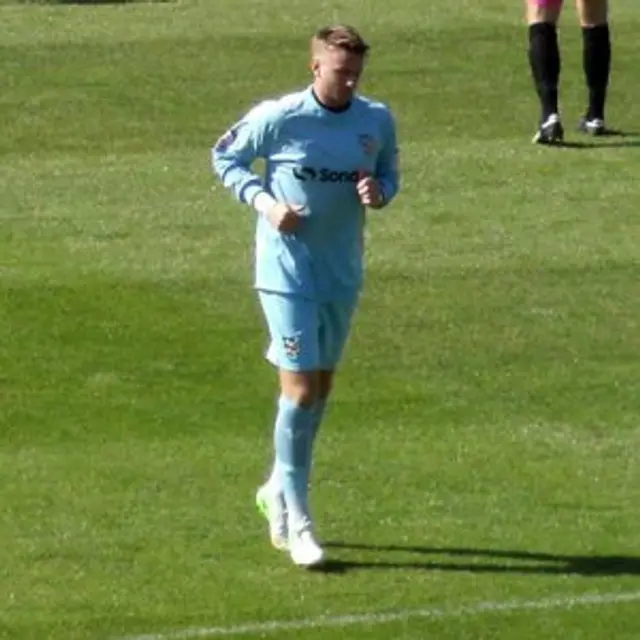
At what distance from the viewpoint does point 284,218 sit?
9.62m

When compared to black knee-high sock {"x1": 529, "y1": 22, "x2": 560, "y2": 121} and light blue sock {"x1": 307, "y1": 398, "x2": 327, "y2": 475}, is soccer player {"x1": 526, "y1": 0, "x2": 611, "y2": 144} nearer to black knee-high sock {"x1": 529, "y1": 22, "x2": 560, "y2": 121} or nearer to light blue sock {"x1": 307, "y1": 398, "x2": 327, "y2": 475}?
black knee-high sock {"x1": 529, "y1": 22, "x2": 560, "y2": 121}

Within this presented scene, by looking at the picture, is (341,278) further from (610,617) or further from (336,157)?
(610,617)

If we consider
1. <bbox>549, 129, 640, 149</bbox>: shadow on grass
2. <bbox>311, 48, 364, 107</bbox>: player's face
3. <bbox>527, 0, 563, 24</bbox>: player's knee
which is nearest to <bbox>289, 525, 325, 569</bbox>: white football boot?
<bbox>311, 48, 364, 107</bbox>: player's face

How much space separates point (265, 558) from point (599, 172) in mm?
7700

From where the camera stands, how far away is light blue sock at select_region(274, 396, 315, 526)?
994 centimetres

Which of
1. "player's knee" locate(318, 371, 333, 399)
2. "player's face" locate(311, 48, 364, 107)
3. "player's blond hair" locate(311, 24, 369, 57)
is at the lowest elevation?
"player's knee" locate(318, 371, 333, 399)

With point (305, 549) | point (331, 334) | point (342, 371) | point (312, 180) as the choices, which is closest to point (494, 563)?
point (305, 549)

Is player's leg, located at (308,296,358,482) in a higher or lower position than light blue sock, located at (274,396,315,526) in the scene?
higher

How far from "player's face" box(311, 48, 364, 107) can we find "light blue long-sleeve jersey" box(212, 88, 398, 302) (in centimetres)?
9

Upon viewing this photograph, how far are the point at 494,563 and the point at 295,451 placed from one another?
933mm

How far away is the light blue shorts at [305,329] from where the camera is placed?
980 centimetres

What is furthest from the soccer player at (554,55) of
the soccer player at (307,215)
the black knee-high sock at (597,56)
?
the soccer player at (307,215)

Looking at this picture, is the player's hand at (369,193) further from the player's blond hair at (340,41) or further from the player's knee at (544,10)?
the player's knee at (544,10)

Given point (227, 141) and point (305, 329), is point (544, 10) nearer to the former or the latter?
point (227, 141)
